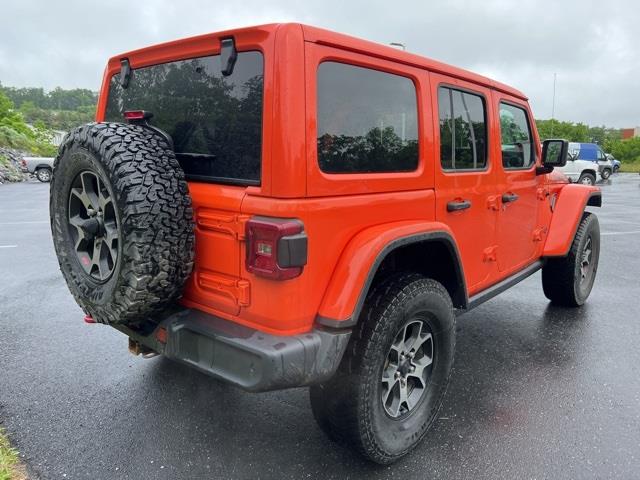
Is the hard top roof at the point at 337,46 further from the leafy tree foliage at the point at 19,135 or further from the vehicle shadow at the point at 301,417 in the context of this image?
the leafy tree foliage at the point at 19,135

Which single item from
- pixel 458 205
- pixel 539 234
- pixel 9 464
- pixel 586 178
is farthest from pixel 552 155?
pixel 586 178

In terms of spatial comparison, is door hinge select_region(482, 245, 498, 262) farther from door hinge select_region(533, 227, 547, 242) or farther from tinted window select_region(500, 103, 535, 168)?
door hinge select_region(533, 227, 547, 242)

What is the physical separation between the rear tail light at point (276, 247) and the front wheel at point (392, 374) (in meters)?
0.53

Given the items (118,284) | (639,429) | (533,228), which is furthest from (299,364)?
(533,228)

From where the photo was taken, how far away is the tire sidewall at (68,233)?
208 centimetres

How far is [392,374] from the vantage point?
2.46 m

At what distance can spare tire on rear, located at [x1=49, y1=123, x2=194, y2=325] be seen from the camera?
6.49 ft

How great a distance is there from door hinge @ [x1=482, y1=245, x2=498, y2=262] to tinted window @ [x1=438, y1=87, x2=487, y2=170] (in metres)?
0.56

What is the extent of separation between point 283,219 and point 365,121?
71cm

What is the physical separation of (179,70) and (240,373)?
1521 millimetres

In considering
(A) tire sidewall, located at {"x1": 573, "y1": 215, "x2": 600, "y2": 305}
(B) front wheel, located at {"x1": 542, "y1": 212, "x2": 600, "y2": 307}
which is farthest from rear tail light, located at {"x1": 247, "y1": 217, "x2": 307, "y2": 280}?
(A) tire sidewall, located at {"x1": 573, "y1": 215, "x2": 600, "y2": 305}

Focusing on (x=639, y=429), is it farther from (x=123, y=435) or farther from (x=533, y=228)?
(x=123, y=435)

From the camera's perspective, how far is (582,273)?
4.81m

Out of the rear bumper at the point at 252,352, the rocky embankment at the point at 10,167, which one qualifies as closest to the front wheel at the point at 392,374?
the rear bumper at the point at 252,352
